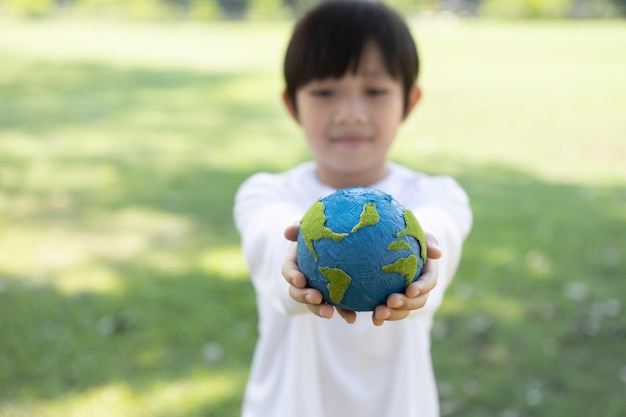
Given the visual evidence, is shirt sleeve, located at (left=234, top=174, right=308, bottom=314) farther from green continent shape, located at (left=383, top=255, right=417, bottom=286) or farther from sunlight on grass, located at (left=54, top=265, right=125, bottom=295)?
sunlight on grass, located at (left=54, top=265, right=125, bottom=295)

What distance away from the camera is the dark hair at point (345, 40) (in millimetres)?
2125

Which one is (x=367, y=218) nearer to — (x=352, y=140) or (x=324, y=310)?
(x=324, y=310)

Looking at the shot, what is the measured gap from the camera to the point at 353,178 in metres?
2.27

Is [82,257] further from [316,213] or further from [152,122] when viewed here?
[152,122]

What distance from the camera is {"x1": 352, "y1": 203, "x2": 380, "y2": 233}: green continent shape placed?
1632mm

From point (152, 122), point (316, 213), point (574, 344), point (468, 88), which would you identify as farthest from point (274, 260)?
point (468, 88)

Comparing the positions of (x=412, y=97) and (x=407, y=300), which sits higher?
(x=412, y=97)

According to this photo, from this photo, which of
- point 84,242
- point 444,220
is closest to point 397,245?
point 444,220

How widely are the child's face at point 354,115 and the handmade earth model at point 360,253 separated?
20.4 inches

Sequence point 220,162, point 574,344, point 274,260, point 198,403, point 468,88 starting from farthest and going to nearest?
point 468,88 < point 220,162 < point 574,344 < point 198,403 < point 274,260

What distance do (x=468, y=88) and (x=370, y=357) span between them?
9.88 metres

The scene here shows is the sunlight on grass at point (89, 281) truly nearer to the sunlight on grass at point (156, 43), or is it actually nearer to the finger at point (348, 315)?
the finger at point (348, 315)

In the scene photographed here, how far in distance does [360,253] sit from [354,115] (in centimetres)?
63

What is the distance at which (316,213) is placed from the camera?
5.54 ft
